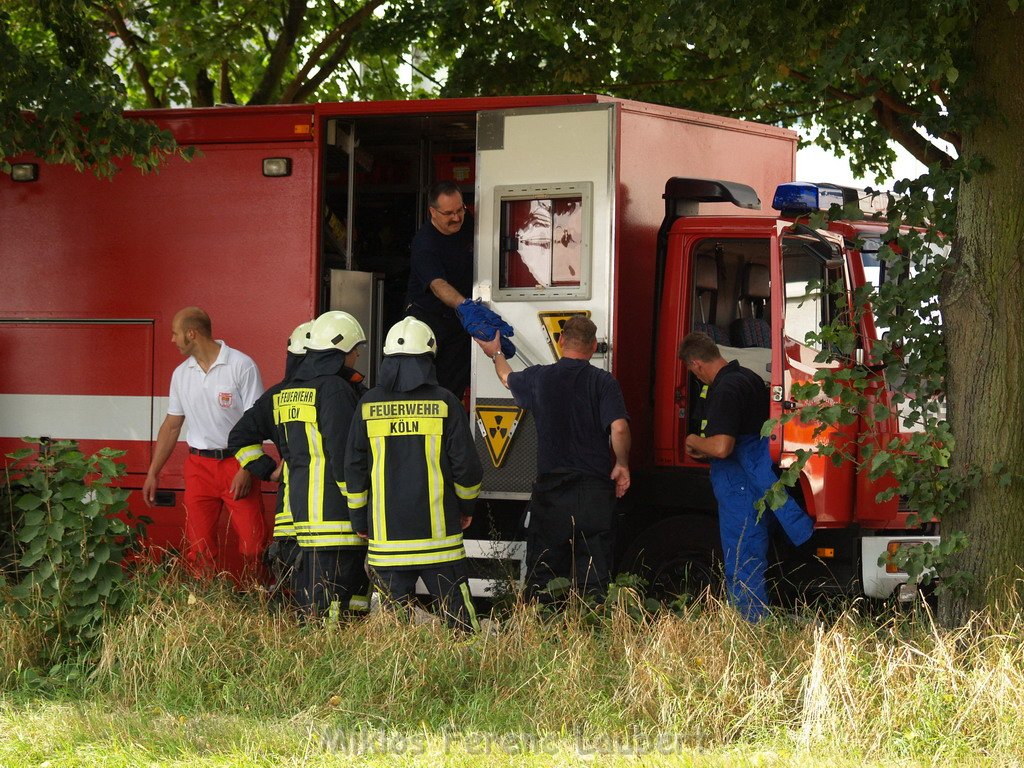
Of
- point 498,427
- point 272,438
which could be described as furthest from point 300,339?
point 498,427

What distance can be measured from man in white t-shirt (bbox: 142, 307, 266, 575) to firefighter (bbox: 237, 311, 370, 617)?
2.97 ft

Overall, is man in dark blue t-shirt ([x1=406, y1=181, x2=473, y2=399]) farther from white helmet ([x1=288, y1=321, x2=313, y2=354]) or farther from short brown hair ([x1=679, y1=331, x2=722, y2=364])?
short brown hair ([x1=679, y1=331, x2=722, y2=364])

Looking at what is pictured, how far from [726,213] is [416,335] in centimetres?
246

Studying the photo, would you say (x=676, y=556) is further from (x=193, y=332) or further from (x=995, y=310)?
(x=193, y=332)

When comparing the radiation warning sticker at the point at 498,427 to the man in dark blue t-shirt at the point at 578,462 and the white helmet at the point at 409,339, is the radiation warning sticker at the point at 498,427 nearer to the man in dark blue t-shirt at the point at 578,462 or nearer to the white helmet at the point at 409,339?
the man in dark blue t-shirt at the point at 578,462

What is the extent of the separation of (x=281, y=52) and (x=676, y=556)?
7889 millimetres

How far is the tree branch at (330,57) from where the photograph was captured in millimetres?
12820

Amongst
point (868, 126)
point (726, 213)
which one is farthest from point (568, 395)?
point (868, 126)

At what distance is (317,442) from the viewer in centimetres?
646

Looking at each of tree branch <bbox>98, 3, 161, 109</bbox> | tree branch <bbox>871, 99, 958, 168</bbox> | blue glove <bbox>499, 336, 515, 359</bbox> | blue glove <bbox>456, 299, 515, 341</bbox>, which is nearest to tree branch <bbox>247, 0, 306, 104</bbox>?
tree branch <bbox>98, 3, 161, 109</bbox>

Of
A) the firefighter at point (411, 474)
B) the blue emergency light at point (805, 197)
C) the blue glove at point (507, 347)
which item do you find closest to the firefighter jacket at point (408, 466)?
the firefighter at point (411, 474)

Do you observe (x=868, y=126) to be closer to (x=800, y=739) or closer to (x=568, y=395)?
(x=568, y=395)

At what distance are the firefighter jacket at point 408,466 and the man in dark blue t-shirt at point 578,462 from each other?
2.84 ft

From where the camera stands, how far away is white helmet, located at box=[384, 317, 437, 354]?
6.16 meters
